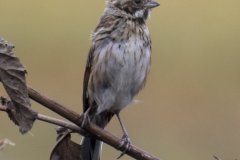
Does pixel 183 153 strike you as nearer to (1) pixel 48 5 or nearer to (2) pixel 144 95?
(2) pixel 144 95

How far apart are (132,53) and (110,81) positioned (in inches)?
10.3

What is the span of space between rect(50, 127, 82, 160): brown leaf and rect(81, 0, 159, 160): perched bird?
903 mm

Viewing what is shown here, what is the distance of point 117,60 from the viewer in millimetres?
3277

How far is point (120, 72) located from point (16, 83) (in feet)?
4.74

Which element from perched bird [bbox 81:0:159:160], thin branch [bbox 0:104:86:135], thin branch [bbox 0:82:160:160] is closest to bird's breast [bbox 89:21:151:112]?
perched bird [bbox 81:0:159:160]

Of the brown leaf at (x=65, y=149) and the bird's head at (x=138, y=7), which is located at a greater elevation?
the bird's head at (x=138, y=7)

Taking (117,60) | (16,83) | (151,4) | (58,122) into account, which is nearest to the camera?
(16,83)

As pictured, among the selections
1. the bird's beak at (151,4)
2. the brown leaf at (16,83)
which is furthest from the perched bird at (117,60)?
the brown leaf at (16,83)

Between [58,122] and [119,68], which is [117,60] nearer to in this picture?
[119,68]

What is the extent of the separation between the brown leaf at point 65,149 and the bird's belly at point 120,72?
100 centimetres

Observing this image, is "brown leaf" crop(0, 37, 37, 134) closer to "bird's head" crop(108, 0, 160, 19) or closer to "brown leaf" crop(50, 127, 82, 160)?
"brown leaf" crop(50, 127, 82, 160)

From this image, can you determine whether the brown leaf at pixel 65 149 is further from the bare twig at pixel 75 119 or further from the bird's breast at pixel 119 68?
the bird's breast at pixel 119 68

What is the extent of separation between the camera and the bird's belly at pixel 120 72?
327 cm

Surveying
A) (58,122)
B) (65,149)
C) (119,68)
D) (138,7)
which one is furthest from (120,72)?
(58,122)
